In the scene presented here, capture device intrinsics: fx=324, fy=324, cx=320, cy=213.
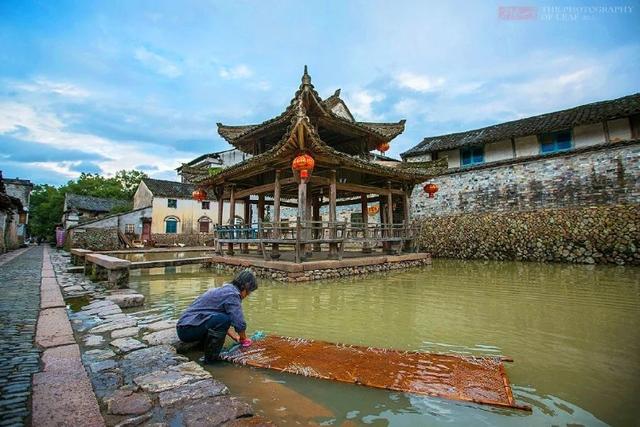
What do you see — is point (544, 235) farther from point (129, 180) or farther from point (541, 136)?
point (129, 180)

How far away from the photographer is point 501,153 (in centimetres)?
1942

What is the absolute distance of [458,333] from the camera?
15.5 feet

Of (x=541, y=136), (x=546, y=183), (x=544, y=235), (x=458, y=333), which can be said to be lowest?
(x=458, y=333)

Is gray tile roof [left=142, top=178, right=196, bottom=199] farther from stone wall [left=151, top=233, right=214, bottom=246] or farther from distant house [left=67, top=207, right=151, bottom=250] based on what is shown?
stone wall [left=151, top=233, right=214, bottom=246]

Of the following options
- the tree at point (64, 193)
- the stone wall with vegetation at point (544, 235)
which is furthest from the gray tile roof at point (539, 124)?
the tree at point (64, 193)

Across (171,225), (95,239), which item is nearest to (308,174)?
(95,239)

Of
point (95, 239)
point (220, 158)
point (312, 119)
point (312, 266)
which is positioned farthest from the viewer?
point (220, 158)

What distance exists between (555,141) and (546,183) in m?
3.04

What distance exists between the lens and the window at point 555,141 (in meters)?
17.3

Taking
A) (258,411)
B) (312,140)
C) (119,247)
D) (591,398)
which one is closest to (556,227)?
(312,140)

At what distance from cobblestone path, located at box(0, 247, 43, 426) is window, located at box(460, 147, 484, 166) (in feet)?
69.5

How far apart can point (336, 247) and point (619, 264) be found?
11939mm

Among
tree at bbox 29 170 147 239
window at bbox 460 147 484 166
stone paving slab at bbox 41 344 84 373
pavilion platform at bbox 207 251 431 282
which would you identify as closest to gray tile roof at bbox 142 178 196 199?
tree at bbox 29 170 147 239

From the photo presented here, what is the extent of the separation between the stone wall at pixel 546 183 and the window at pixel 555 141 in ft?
6.17
